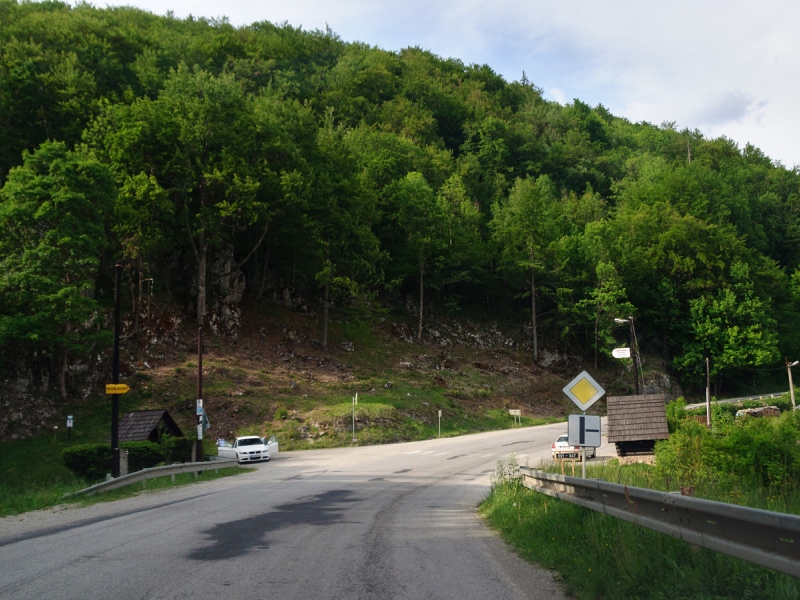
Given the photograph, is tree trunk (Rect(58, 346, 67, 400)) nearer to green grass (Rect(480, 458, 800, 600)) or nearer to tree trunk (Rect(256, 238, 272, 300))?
tree trunk (Rect(256, 238, 272, 300))

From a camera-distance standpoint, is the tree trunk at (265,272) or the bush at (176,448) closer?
the bush at (176,448)

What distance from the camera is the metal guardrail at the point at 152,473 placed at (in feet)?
62.7

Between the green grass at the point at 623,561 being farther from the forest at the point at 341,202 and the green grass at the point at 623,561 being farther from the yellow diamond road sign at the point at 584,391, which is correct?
the forest at the point at 341,202

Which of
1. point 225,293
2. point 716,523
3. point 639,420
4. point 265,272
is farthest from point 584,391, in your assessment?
point 265,272

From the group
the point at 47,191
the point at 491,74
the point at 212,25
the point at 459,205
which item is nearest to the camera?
the point at 47,191

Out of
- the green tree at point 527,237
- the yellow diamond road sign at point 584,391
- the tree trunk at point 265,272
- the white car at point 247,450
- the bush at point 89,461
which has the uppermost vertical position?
the green tree at point 527,237

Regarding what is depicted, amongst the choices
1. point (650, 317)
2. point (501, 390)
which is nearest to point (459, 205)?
point (501, 390)

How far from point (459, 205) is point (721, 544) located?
61.8 meters

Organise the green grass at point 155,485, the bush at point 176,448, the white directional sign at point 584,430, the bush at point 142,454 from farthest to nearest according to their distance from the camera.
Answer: the bush at point 176,448 < the bush at point 142,454 < the green grass at point 155,485 < the white directional sign at point 584,430

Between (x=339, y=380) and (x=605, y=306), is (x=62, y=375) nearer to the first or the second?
(x=339, y=380)

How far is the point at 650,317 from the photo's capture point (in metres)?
74.6

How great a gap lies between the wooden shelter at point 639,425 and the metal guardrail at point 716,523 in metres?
23.2

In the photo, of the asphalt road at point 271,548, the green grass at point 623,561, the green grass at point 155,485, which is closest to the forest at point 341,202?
the green grass at point 155,485

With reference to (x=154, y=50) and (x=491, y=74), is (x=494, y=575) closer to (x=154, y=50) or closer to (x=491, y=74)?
(x=154, y=50)
